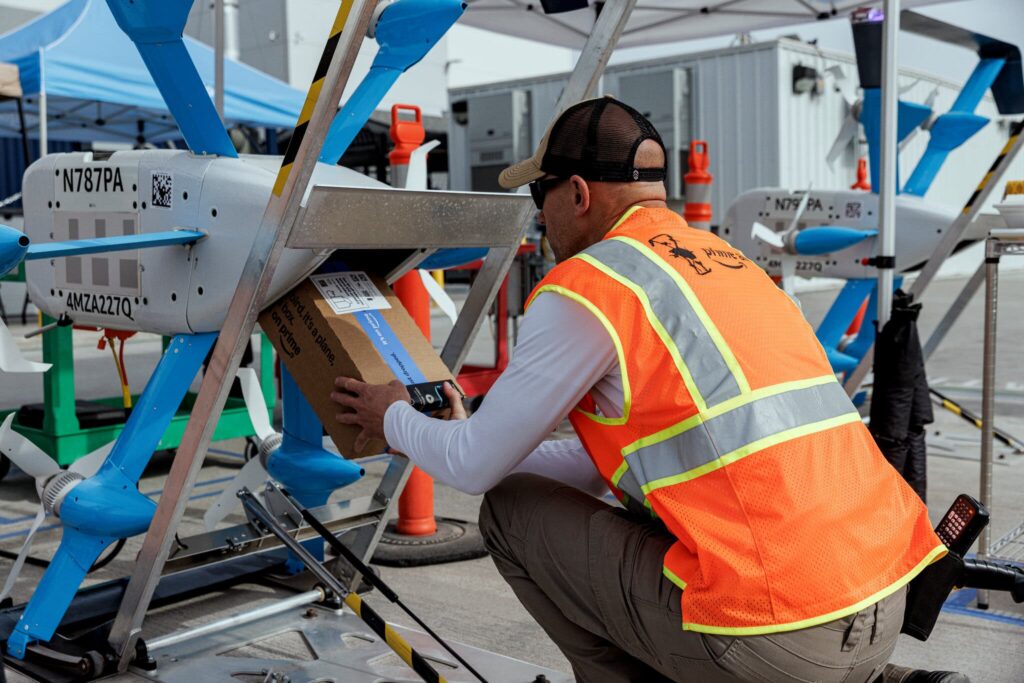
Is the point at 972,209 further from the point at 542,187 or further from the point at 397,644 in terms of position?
the point at 397,644

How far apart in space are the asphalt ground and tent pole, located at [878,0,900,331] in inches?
41.1

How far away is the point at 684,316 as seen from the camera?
197cm

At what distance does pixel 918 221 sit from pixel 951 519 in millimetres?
4139

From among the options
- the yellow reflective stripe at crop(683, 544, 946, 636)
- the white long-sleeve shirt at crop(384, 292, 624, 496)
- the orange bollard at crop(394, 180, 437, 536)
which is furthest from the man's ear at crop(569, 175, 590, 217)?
the orange bollard at crop(394, 180, 437, 536)

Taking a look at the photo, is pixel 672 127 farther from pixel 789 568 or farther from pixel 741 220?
pixel 789 568

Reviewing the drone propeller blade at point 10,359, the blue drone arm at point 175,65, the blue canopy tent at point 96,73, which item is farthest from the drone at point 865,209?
the blue canopy tent at point 96,73

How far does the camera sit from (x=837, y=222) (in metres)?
6.77

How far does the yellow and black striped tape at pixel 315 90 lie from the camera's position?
2471mm

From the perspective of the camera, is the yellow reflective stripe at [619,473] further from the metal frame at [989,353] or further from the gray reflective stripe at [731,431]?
the metal frame at [989,353]

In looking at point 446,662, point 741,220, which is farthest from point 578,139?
point 741,220

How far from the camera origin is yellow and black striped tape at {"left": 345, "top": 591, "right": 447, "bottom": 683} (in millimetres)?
2625

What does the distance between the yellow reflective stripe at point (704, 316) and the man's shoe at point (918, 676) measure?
0.79 metres

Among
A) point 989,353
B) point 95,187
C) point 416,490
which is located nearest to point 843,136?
point 989,353

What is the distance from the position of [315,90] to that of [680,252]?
1026 mm
